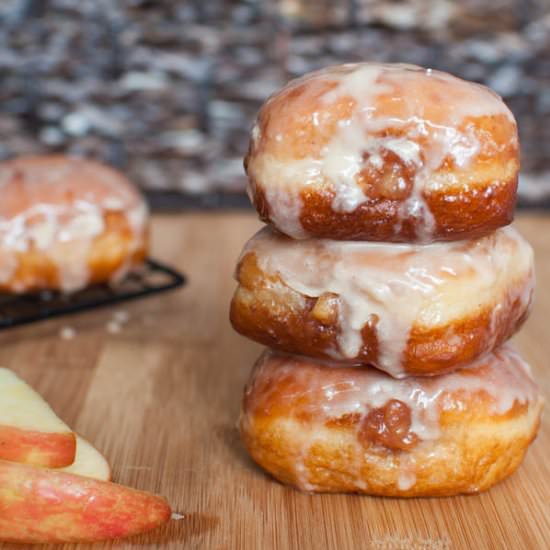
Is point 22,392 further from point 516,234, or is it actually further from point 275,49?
point 275,49

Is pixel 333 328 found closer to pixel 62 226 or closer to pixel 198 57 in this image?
pixel 62 226

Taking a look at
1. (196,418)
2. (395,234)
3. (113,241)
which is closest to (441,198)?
(395,234)

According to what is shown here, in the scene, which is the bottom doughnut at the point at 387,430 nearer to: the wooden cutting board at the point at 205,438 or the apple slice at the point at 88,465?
the wooden cutting board at the point at 205,438

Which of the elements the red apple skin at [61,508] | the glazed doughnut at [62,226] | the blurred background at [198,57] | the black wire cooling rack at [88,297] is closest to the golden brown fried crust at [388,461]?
the red apple skin at [61,508]

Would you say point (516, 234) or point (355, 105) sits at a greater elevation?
point (355, 105)

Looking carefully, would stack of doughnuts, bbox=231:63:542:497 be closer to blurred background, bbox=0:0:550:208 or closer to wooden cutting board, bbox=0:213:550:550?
wooden cutting board, bbox=0:213:550:550

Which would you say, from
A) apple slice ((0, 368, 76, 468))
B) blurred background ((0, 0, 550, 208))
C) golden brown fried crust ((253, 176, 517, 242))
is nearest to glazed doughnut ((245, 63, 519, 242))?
golden brown fried crust ((253, 176, 517, 242))

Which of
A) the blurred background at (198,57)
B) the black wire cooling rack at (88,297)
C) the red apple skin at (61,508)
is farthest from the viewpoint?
the blurred background at (198,57)
